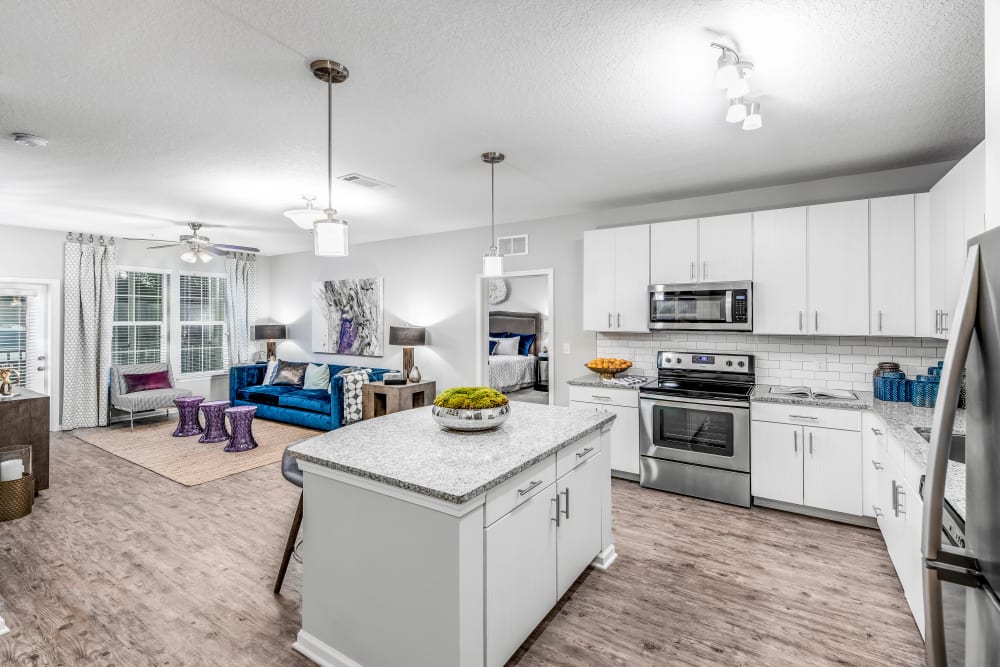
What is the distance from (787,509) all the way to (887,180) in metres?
2.48

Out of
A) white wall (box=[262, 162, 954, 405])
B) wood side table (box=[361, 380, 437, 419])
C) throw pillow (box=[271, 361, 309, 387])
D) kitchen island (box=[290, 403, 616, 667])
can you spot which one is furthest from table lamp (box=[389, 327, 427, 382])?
kitchen island (box=[290, 403, 616, 667])

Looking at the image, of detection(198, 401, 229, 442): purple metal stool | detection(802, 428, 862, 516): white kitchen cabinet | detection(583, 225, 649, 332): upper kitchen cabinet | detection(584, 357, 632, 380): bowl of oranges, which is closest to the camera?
detection(802, 428, 862, 516): white kitchen cabinet

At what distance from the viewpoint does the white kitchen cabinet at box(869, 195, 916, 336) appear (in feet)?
10.8

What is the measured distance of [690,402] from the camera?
380cm

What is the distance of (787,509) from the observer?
3.56 meters

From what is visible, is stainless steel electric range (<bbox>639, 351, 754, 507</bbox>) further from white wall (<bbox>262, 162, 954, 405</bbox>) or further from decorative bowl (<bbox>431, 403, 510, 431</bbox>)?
decorative bowl (<bbox>431, 403, 510, 431</bbox>)

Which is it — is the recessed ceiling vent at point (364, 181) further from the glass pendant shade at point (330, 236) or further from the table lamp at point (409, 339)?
the table lamp at point (409, 339)

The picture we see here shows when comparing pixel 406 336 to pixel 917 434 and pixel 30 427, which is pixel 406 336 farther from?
pixel 917 434

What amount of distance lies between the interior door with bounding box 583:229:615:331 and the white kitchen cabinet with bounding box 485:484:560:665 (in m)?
2.57

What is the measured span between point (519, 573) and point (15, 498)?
3645 mm

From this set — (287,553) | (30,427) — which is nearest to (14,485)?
(30,427)

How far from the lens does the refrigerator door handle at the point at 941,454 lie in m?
0.85

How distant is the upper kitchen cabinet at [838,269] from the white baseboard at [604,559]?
2234mm

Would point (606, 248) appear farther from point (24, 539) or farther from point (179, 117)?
point (24, 539)
